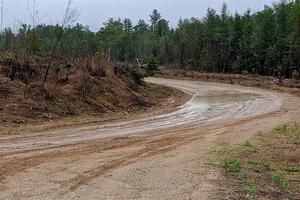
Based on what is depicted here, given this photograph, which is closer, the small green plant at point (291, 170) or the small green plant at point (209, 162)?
the small green plant at point (291, 170)

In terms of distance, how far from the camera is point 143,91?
28969 millimetres

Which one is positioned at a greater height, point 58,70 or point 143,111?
point 58,70

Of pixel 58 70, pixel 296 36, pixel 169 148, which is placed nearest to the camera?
pixel 169 148

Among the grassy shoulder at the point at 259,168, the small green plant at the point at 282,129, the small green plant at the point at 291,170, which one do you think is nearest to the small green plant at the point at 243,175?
the grassy shoulder at the point at 259,168

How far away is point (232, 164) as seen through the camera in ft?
31.3

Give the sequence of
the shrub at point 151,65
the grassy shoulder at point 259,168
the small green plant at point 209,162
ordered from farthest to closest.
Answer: the shrub at point 151,65 → the small green plant at point 209,162 → the grassy shoulder at point 259,168

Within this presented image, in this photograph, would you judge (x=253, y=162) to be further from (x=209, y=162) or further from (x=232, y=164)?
(x=209, y=162)

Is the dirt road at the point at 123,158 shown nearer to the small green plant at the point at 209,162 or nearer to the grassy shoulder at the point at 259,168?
the small green plant at the point at 209,162

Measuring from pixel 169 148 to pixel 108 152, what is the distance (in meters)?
1.66

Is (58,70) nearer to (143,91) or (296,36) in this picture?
(143,91)

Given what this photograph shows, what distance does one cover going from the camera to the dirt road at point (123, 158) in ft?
25.3

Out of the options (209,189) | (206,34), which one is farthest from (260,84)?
(206,34)

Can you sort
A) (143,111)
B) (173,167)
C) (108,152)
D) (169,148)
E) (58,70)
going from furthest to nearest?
(58,70) < (143,111) < (169,148) < (108,152) < (173,167)

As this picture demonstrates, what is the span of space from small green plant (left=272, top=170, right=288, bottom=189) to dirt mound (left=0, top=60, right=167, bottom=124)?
1018cm
